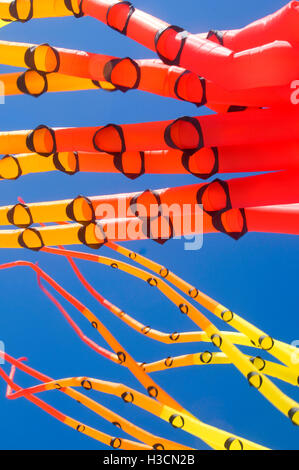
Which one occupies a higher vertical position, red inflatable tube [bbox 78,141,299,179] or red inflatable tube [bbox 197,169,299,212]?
red inflatable tube [bbox 78,141,299,179]

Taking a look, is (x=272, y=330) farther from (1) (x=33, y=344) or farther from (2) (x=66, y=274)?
(1) (x=33, y=344)

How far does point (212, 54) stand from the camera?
7.03ft

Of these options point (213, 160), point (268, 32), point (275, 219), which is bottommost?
point (275, 219)

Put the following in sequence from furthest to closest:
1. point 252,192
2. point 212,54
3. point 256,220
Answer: point 256,220 < point 252,192 < point 212,54

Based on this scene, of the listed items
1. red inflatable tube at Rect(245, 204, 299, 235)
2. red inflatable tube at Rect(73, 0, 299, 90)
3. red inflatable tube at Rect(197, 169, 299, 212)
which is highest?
red inflatable tube at Rect(73, 0, 299, 90)

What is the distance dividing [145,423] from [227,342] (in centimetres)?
320

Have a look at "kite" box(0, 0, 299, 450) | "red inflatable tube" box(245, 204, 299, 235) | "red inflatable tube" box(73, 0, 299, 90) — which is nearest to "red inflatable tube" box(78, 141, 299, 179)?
"kite" box(0, 0, 299, 450)

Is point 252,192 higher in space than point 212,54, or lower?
lower

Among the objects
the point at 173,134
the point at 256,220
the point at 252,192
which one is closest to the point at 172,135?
the point at 173,134

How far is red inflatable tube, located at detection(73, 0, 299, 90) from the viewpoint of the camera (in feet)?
6.64

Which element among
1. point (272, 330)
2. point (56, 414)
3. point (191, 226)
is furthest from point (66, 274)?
point (191, 226)

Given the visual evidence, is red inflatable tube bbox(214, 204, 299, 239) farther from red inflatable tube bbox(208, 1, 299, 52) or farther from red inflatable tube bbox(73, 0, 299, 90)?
red inflatable tube bbox(208, 1, 299, 52)

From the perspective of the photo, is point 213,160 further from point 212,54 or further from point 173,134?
point 212,54

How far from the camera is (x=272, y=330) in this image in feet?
22.9
